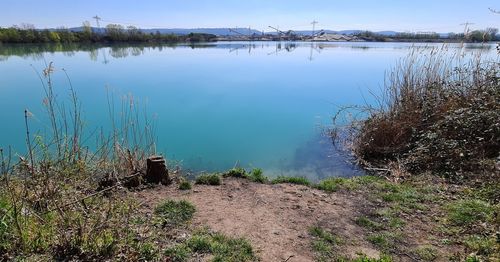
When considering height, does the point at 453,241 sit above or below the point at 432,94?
below

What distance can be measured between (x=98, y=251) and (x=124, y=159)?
8.95 ft

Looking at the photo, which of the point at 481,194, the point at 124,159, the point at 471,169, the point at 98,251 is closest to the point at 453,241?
the point at 481,194

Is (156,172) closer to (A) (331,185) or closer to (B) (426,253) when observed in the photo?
(A) (331,185)

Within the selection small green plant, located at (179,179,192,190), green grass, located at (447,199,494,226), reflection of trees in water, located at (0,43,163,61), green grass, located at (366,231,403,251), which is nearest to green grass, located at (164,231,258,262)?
green grass, located at (366,231,403,251)

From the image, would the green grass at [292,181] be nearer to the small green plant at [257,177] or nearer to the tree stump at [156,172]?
the small green plant at [257,177]

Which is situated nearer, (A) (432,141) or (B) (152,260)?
(B) (152,260)

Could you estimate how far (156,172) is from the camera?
5.30 metres

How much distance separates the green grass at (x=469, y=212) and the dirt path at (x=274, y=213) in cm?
112

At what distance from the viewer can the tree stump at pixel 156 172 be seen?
5.27 m

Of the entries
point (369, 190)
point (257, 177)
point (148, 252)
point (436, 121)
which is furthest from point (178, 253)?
point (436, 121)

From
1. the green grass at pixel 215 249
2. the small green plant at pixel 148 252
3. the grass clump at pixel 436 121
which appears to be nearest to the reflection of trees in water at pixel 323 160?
the grass clump at pixel 436 121

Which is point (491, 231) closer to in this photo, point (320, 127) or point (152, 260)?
point (152, 260)

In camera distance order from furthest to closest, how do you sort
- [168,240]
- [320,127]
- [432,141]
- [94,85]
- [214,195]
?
1. [94,85]
2. [320,127]
3. [432,141]
4. [214,195]
5. [168,240]

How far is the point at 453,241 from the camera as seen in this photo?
350 cm
